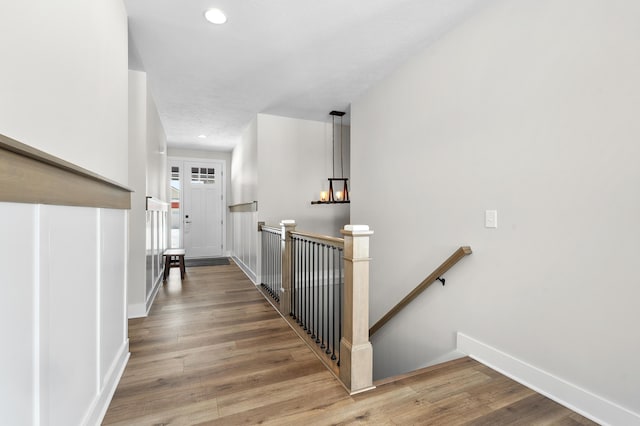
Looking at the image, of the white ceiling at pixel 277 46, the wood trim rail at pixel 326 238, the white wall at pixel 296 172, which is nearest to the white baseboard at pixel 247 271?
the white wall at pixel 296 172

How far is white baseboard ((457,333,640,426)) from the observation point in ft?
5.01

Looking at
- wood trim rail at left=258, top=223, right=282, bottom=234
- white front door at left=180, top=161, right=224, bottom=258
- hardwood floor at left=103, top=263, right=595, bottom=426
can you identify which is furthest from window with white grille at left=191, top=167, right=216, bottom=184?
hardwood floor at left=103, top=263, right=595, bottom=426

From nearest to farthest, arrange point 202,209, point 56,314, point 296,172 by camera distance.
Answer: point 56,314 < point 296,172 < point 202,209

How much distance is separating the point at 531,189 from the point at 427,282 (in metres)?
1.09

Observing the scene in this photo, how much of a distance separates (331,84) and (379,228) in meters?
1.76

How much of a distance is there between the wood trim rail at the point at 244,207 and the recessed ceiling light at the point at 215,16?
2.56 m

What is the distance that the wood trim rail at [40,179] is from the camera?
77 centimetres

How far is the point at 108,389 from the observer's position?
5.56ft

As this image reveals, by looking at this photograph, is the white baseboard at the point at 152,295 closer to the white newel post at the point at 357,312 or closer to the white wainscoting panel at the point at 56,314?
the white wainscoting panel at the point at 56,314

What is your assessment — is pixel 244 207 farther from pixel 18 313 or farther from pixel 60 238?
pixel 18 313

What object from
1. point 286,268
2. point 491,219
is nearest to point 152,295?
point 286,268

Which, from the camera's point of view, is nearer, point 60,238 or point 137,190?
point 60,238

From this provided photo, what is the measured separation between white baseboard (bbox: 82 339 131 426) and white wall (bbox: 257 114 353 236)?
2.65m

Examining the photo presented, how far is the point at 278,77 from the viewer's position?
3.35 m
